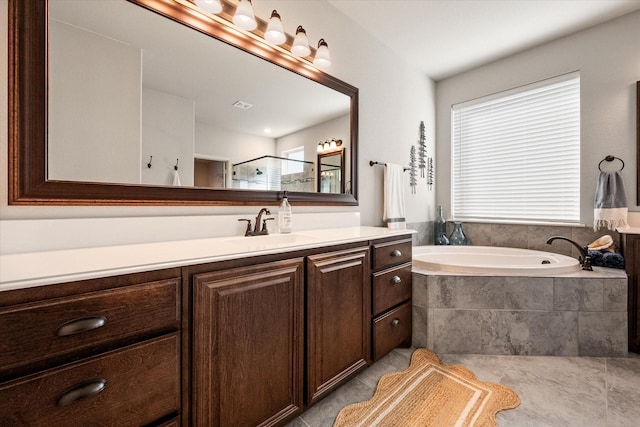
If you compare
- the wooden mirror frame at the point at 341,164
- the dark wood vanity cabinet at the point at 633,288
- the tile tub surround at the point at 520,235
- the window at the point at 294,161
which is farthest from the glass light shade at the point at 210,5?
the dark wood vanity cabinet at the point at 633,288

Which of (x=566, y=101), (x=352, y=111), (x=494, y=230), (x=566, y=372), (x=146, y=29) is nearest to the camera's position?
(x=146, y=29)

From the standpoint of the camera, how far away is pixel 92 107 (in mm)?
1169

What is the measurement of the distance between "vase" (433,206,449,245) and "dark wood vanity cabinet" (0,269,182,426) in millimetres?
2928

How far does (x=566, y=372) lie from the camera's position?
5.87ft

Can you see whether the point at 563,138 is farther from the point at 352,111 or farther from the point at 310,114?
the point at 310,114

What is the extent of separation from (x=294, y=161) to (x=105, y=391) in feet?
4.85

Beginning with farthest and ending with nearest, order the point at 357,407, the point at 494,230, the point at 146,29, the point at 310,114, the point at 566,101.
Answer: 1. the point at 494,230
2. the point at 566,101
3. the point at 310,114
4. the point at 357,407
5. the point at 146,29

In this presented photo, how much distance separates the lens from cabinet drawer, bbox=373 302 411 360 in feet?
5.81

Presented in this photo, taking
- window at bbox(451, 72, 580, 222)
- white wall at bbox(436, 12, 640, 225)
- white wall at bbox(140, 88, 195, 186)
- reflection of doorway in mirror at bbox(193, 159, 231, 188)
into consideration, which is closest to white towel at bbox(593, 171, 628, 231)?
white wall at bbox(436, 12, 640, 225)

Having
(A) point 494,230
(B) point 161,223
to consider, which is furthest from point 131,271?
(A) point 494,230

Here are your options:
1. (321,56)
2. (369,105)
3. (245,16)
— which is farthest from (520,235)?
(245,16)

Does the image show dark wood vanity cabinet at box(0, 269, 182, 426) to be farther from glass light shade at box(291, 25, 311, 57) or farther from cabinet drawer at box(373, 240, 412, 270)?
glass light shade at box(291, 25, 311, 57)

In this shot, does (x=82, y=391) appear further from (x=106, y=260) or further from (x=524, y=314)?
(x=524, y=314)

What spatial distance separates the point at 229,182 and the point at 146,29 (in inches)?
31.2
